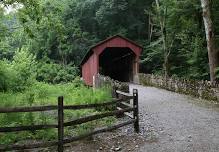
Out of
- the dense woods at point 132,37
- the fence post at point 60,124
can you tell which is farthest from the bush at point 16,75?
the fence post at point 60,124

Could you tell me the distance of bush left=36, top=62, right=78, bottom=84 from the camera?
144 ft

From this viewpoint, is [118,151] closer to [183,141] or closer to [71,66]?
[183,141]

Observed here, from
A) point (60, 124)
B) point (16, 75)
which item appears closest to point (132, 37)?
point (16, 75)

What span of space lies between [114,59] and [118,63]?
2.38ft

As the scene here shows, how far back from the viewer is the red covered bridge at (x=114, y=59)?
32.3 m

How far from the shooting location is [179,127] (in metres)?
10.7

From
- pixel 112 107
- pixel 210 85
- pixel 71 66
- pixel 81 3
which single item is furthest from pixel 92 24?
pixel 112 107

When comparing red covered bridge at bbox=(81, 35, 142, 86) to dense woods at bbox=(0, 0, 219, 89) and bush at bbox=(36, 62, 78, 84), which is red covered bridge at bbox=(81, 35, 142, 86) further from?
bush at bbox=(36, 62, 78, 84)

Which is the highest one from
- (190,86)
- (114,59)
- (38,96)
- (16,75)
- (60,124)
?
(114,59)

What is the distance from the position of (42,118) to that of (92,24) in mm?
42598

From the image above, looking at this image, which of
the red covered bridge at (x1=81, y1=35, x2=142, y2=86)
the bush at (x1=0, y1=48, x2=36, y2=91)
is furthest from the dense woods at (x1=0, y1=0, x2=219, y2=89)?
the red covered bridge at (x1=81, y1=35, x2=142, y2=86)

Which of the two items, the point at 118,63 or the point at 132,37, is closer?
the point at 118,63

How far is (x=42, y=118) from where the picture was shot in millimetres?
10070

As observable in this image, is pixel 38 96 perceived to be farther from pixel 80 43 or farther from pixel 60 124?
pixel 80 43
